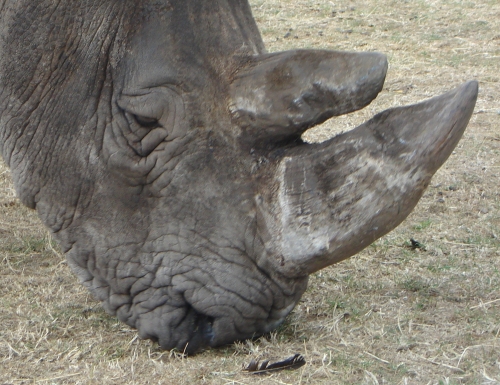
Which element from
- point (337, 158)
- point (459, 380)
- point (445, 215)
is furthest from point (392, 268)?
point (337, 158)

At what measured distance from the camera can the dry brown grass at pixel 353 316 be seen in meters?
3.66

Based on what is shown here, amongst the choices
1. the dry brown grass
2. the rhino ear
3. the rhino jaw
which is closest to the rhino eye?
the rhino ear

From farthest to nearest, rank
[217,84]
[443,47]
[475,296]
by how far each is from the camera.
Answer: [443,47]
[475,296]
[217,84]

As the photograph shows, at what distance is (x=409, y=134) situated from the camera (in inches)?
128

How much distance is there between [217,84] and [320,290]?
4.66 feet

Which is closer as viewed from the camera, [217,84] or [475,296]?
[217,84]

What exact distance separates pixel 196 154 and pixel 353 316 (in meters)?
1.17

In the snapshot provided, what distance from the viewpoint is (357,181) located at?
10.8 feet

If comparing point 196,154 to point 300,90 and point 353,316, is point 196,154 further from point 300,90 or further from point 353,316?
point 353,316

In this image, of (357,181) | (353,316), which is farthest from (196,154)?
(353,316)

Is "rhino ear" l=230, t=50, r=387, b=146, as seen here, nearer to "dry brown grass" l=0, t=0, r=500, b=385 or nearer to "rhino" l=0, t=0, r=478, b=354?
"rhino" l=0, t=0, r=478, b=354

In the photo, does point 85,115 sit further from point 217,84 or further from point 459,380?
point 459,380

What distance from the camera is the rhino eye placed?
3635 mm

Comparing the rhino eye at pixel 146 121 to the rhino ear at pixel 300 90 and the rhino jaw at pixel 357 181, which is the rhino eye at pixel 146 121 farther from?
the rhino jaw at pixel 357 181
